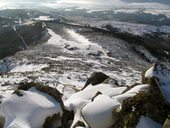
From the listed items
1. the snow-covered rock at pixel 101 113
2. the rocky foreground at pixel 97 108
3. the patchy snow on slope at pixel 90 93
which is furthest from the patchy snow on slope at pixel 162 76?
the snow-covered rock at pixel 101 113

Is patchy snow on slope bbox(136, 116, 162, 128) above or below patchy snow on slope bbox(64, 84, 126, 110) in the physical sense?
above

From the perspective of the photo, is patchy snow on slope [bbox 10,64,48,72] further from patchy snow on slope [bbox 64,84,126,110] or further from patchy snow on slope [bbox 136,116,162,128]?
patchy snow on slope [bbox 136,116,162,128]

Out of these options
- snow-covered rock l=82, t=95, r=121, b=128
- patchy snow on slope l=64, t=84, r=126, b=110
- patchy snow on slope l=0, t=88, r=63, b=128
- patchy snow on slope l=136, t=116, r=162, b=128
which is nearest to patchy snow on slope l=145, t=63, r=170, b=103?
patchy snow on slope l=64, t=84, r=126, b=110

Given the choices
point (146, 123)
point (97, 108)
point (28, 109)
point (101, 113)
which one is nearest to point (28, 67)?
point (28, 109)

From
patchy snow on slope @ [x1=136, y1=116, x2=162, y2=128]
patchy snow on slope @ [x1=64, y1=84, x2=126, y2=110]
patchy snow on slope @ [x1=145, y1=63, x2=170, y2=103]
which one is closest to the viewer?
patchy snow on slope @ [x1=136, y1=116, x2=162, y2=128]

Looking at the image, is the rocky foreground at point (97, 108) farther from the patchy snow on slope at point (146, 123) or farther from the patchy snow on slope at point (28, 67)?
the patchy snow on slope at point (28, 67)

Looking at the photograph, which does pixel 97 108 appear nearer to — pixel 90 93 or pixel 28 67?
pixel 90 93

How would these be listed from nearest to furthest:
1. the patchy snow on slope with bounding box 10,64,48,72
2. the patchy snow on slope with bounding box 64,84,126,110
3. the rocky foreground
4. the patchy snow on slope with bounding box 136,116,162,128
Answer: the patchy snow on slope with bounding box 136,116,162,128
the rocky foreground
the patchy snow on slope with bounding box 64,84,126,110
the patchy snow on slope with bounding box 10,64,48,72

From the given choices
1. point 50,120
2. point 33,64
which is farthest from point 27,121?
point 33,64
